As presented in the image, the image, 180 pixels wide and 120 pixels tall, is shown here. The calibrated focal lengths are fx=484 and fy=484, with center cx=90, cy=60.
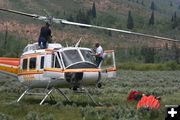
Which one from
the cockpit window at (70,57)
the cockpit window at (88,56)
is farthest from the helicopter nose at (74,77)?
the cockpit window at (88,56)

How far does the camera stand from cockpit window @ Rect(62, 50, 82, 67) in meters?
20.1

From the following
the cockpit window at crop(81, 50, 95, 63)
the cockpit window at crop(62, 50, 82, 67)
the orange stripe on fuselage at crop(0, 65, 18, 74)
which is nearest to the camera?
the cockpit window at crop(62, 50, 82, 67)

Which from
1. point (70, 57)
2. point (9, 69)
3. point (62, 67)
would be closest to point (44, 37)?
point (70, 57)

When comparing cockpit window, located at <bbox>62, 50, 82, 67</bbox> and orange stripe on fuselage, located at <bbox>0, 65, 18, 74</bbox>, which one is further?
orange stripe on fuselage, located at <bbox>0, 65, 18, 74</bbox>

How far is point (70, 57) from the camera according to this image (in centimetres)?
2027

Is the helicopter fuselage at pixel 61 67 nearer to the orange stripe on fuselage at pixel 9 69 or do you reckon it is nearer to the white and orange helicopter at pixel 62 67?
the white and orange helicopter at pixel 62 67

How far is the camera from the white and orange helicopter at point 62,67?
64.9 ft

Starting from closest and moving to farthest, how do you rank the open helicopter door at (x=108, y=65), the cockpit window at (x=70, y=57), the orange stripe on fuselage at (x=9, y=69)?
the cockpit window at (x=70, y=57) < the open helicopter door at (x=108, y=65) < the orange stripe on fuselage at (x=9, y=69)

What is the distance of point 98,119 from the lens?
15.1 m

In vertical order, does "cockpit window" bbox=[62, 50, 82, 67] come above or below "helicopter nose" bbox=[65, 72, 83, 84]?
above

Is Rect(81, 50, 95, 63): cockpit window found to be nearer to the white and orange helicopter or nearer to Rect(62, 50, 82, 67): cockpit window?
the white and orange helicopter

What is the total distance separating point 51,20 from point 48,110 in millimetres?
5296

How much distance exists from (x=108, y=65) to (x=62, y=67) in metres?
2.51

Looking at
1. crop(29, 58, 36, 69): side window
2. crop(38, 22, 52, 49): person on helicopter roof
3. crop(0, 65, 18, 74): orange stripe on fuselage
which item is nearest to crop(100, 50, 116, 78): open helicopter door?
crop(38, 22, 52, 49): person on helicopter roof
